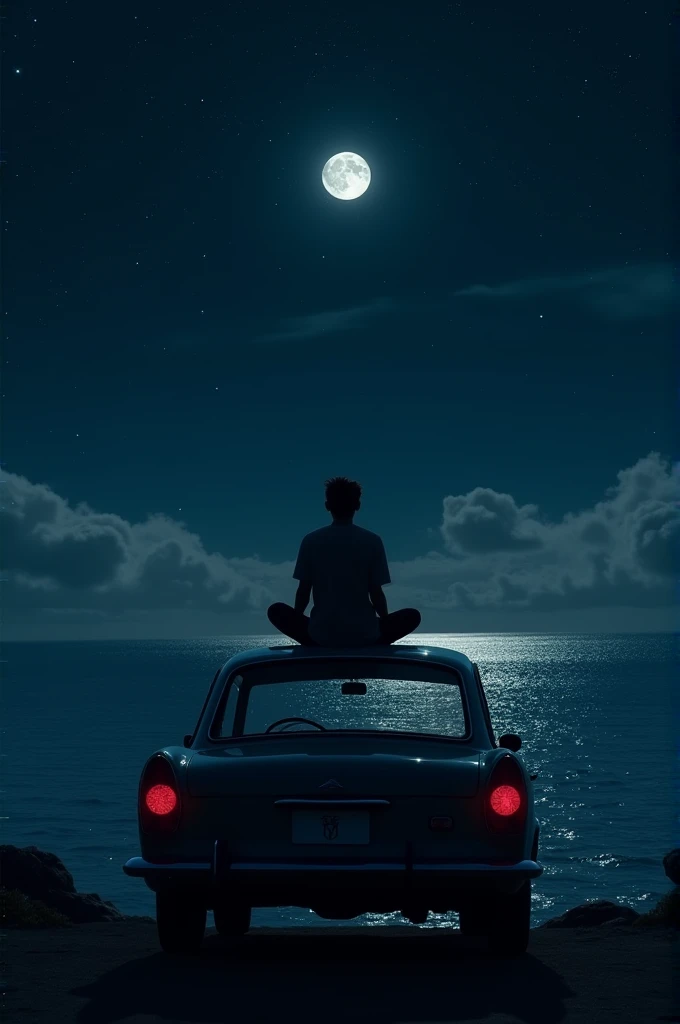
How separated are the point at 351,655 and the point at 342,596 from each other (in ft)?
2.73

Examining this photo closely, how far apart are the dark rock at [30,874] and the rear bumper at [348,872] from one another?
1109 centimetres

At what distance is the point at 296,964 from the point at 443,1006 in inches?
56.0

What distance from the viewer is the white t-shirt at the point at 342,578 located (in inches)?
288

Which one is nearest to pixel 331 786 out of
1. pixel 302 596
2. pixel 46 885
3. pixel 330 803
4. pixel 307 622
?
pixel 330 803

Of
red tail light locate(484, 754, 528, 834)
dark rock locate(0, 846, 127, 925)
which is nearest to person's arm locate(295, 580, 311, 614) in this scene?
red tail light locate(484, 754, 528, 834)

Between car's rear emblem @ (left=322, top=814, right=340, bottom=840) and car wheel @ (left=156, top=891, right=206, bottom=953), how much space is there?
2.81ft

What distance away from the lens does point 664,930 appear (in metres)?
8.25

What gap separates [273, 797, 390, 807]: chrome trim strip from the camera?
19.1ft

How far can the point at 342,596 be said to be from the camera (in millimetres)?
7523

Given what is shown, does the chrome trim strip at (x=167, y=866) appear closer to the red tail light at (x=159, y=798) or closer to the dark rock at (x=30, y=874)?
the red tail light at (x=159, y=798)

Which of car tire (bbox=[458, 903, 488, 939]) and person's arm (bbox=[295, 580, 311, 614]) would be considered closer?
car tire (bbox=[458, 903, 488, 939])

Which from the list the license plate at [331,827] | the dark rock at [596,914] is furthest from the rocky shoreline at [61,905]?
the license plate at [331,827]

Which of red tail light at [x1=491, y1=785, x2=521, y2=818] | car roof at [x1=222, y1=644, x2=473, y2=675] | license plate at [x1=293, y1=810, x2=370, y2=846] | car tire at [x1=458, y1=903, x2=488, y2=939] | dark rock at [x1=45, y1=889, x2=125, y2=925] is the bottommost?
dark rock at [x1=45, y1=889, x2=125, y2=925]

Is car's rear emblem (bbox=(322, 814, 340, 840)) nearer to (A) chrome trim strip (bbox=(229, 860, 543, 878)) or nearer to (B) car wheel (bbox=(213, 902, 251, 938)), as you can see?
(A) chrome trim strip (bbox=(229, 860, 543, 878))
